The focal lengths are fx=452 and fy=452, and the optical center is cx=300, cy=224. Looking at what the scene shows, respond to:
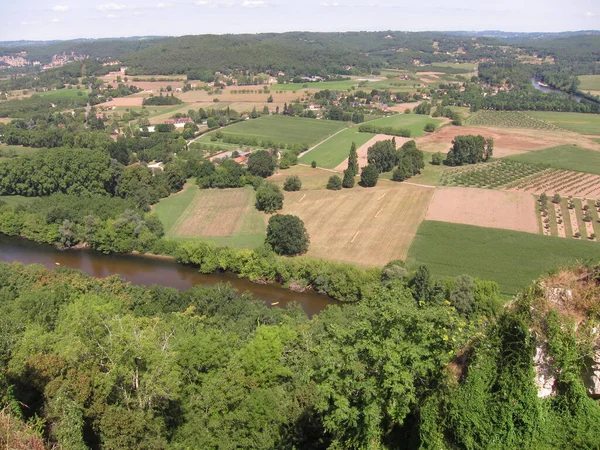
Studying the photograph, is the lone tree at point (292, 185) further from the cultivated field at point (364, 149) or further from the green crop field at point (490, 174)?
the green crop field at point (490, 174)

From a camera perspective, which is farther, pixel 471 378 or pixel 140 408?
pixel 140 408

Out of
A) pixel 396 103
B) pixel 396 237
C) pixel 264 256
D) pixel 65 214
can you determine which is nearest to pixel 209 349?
pixel 264 256

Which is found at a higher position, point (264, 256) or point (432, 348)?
point (432, 348)

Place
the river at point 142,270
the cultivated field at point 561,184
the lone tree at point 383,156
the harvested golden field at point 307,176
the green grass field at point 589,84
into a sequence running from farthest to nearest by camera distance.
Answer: the green grass field at point 589,84 → the lone tree at point 383,156 → the harvested golden field at point 307,176 → the cultivated field at point 561,184 → the river at point 142,270

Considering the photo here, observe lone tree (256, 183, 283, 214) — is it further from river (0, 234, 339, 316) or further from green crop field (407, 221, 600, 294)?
green crop field (407, 221, 600, 294)

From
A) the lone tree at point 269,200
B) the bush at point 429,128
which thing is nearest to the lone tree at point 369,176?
the lone tree at point 269,200

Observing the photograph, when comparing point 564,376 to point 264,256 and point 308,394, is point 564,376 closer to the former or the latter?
point 308,394
